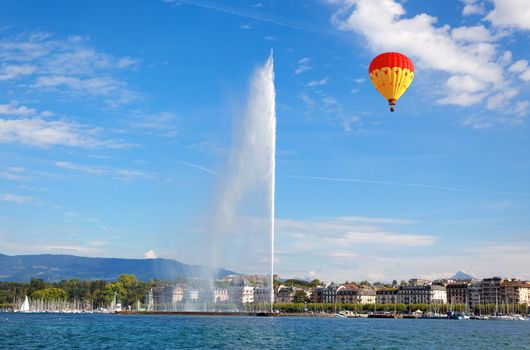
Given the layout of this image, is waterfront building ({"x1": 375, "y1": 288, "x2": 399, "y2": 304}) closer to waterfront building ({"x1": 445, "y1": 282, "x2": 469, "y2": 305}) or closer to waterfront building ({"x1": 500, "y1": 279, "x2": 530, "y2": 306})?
waterfront building ({"x1": 445, "y1": 282, "x2": 469, "y2": 305})

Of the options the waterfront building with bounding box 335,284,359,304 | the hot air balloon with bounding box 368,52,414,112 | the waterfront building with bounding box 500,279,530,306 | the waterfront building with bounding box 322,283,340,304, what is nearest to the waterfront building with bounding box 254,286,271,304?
the waterfront building with bounding box 322,283,340,304

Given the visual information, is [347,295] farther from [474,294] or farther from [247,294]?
[474,294]

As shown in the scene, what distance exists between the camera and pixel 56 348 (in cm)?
4325

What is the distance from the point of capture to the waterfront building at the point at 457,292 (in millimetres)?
173750

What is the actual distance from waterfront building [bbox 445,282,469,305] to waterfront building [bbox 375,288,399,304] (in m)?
13.0

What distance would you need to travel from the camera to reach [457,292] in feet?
575

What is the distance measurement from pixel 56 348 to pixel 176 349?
7623 millimetres

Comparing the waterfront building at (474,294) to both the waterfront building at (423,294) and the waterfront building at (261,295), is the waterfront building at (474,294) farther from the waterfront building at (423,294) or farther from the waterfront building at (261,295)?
the waterfront building at (261,295)

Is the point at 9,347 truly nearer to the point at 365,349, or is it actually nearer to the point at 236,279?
the point at 365,349

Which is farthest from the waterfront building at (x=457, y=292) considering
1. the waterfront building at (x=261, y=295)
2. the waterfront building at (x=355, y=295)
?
the waterfront building at (x=261, y=295)

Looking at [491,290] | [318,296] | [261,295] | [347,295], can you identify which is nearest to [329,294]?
[318,296]

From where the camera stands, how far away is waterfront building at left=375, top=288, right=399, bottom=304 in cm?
17688

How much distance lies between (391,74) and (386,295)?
482 ft

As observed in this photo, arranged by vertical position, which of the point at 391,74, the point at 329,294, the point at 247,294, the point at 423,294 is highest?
the point at 391,74
